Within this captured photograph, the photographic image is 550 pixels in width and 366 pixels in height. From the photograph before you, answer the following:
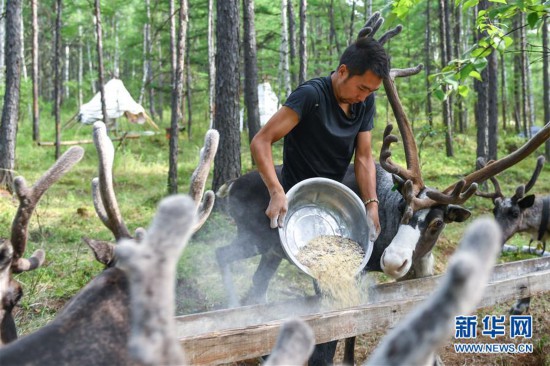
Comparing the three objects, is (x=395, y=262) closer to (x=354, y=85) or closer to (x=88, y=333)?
(x=354, y=85)

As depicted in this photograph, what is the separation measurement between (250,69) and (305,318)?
416 inches

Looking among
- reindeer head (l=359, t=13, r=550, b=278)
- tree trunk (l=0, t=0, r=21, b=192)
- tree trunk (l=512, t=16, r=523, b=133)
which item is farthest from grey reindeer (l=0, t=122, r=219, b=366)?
tree trunk (l=512, t=16, r=523, b=133)

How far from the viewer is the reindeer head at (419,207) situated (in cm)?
380

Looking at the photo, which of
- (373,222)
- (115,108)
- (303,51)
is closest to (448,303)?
(373,222)

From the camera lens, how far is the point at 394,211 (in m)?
4.48

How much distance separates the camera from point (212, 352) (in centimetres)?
Answer: 263

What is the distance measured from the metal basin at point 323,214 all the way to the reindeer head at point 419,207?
0.83 feet

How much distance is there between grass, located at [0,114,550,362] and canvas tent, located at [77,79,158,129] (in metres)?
2.30

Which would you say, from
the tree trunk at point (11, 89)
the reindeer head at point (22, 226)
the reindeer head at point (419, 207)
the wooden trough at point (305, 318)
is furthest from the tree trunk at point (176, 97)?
the reindeer head at point (22, 226)

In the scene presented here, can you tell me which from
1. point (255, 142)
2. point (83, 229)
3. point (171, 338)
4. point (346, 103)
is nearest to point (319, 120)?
point (346, 103)

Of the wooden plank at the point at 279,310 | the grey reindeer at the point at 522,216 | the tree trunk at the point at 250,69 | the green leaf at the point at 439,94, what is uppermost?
the tree trunk at the point at 250,69

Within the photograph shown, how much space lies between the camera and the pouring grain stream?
3697 millimetres

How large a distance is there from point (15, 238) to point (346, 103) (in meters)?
2.42

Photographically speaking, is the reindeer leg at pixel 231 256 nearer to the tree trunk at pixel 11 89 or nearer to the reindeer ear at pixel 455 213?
the reindeer ear at pixel 455 213
